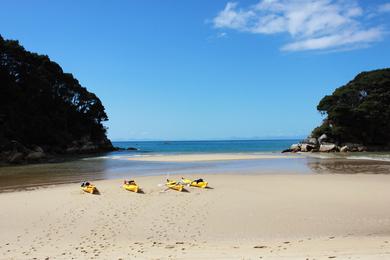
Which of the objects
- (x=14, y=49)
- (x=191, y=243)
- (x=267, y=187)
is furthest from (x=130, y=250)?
(x=14, y=49)

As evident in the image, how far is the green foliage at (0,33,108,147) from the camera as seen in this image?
5594cm

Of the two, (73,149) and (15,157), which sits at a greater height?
(73,149)

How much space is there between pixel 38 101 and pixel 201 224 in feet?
197

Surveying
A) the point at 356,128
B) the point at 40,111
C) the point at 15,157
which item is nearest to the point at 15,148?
the point at 15,157

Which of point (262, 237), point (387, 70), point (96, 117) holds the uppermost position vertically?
point (387, 70)

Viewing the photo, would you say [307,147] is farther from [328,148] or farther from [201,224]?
[201,224]

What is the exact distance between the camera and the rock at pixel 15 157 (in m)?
→ 41.2

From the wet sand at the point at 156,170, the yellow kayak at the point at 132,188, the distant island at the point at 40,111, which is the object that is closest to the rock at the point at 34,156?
the distant island at the point at 40,111

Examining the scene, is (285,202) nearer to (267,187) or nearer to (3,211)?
(267,187)

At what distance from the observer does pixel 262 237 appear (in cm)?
933

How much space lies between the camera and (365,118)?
66.6m

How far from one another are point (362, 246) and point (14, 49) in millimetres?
61340

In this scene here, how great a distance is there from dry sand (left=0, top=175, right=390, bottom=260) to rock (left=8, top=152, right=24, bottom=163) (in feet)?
87.7

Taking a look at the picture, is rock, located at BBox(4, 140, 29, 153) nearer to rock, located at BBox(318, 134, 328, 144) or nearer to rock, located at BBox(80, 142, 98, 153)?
rock, located at BBox(80, 142, 98, 153)
